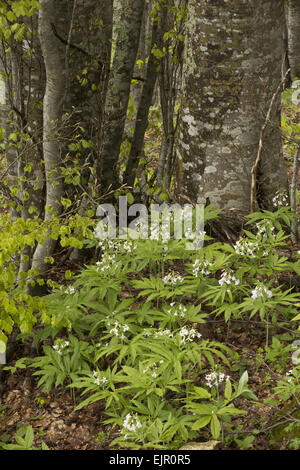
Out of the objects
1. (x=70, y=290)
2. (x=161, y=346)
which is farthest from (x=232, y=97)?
(x=161, y=346)

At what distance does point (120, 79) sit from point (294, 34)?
5297 millimetres

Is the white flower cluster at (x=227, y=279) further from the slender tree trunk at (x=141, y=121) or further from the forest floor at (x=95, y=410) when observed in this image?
the slender tree trunk at (x=141, y=121)

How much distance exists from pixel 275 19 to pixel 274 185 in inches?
71.2

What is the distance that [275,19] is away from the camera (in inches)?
216

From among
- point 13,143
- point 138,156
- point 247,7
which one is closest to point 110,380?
point 13,143

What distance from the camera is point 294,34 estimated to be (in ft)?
31.7

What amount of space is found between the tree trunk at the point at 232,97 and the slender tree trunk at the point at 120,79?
2.12 feet

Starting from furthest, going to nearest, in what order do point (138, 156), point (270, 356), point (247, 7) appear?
point (138, 156) < point (247, 7) < point (270, 356)

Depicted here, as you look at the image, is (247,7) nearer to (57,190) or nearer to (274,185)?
(274,185)

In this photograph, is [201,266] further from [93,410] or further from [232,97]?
[232,97]

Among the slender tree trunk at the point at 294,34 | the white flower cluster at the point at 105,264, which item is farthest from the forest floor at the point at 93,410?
the slender tree trunk at the point at 294,34

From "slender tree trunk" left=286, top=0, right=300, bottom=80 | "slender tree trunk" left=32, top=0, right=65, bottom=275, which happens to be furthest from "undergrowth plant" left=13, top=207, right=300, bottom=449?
"slender tree trunk" left=286, top=0, right=300, bottom=80

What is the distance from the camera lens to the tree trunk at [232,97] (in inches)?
211

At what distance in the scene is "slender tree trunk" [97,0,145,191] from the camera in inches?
230
